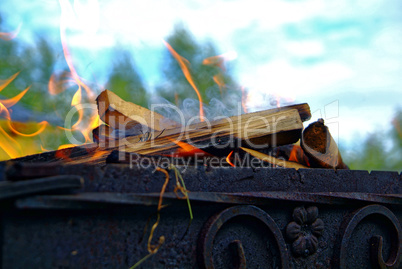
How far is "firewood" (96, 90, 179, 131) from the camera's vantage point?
2.65 m

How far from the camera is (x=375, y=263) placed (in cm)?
250

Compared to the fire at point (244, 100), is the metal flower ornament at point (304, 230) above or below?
below

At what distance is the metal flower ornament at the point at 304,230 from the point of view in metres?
2.23

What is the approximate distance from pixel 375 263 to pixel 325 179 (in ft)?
2.45

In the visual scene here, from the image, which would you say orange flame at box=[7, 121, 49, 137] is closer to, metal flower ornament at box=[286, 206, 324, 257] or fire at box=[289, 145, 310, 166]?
fire at box=[289, 145, 310, 166]

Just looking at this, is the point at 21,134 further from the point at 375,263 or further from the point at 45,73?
the point at 375,263

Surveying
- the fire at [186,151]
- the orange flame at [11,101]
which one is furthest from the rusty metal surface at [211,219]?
the orange flame at [11,101]

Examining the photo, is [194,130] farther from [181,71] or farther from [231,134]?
[181,71]

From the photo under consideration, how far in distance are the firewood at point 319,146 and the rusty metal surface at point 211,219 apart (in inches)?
8.9

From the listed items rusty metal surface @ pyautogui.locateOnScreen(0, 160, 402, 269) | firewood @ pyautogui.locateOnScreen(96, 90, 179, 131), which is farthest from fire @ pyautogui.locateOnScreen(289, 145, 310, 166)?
firewood @ pyautogui.locateOnScreen(96, 90, 179, 131)

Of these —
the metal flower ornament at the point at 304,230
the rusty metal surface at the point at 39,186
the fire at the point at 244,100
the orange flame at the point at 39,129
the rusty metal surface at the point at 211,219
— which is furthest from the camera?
the orange flame at the point at 39,129

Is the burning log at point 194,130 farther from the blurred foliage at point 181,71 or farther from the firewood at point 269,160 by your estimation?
the blurred foliage at point 181,71

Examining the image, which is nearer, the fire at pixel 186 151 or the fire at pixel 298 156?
the fire at pixel 186 151

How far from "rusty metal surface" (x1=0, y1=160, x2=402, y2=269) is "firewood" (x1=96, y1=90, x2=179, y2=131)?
0.94 m
